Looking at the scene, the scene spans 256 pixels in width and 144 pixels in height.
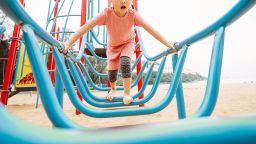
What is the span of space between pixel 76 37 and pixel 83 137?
3.86ft

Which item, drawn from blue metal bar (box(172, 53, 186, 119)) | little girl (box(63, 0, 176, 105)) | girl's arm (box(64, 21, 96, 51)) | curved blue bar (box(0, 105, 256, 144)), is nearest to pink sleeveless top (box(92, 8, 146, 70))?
little girl (box(63, 0, 176, 105))

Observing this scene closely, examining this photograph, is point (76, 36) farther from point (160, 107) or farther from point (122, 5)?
point (160, 107)

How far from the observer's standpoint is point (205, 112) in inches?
28.5

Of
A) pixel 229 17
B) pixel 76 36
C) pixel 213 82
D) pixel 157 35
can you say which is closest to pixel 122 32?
pixel 157 35

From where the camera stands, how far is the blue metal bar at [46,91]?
535mm

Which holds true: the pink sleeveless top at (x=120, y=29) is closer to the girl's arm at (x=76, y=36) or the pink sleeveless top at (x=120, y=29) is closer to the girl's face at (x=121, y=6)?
the girl's face at (x=121, y=6)

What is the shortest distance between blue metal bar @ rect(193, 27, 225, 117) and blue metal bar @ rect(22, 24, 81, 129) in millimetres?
376

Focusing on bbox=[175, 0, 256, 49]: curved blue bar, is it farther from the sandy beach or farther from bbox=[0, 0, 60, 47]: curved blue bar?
bbox=[0, 0, 60, 47]: curved blue bar

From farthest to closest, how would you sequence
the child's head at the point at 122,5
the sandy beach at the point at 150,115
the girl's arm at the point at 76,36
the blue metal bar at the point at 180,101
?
the sandy beach at the point at 150,115 → the child's head at the point at 122,5 → the blue metal bar at the point at 180,101 → the girl's arm at the point at 76,36

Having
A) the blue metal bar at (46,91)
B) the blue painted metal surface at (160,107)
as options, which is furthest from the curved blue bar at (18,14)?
the blue metal bar at (46,91)

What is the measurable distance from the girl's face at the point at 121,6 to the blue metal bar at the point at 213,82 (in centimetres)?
87

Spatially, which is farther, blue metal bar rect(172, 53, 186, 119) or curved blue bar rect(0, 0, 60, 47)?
blue metal bar rect(172, 53, 186, 119)

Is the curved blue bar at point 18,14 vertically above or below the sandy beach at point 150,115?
above

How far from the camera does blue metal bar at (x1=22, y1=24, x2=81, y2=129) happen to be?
1.75 ft
